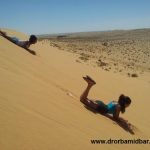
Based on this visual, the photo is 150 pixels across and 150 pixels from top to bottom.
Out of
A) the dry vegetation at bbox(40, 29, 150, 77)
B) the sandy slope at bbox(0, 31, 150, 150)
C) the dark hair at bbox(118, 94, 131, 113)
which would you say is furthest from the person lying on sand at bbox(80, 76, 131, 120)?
the dry vegetation at bbox(40, 29, 150, 77)

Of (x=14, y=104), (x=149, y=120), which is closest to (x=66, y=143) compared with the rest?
(x=14, y=104)

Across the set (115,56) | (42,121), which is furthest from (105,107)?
(115,56)

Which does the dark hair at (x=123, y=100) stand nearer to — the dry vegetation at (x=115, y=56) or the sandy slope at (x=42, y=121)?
the sandy slope at (x=42, y=121)

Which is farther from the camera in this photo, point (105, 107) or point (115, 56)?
point (115, 56)

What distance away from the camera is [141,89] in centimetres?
1411

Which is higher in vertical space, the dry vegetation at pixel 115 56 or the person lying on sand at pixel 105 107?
the person lying on sand at pixel 105 107

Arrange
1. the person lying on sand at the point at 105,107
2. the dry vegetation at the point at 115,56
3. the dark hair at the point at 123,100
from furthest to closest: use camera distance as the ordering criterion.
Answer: the dry vegetation at the point at 115,56
the person lying on sand at the point at 105,107
the dark hair at the point at 123,100

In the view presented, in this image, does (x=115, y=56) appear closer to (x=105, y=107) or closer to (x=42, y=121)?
(x=105, y=107)

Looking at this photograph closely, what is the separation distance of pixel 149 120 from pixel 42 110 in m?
4.51

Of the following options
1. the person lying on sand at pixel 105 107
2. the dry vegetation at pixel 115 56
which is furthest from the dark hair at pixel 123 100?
the dry vegetation at pixel 115 56

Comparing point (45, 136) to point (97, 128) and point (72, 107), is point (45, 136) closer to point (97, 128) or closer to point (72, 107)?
point (97, 128)

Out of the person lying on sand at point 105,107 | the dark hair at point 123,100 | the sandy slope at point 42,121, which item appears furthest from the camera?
the person lying on sand at point 105,107

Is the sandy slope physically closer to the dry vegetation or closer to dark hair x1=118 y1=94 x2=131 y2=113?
dark hair x1=118 y1=94 x2=131 y2=113

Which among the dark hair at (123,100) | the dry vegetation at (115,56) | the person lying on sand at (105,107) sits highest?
the dark hair at (123,100)
